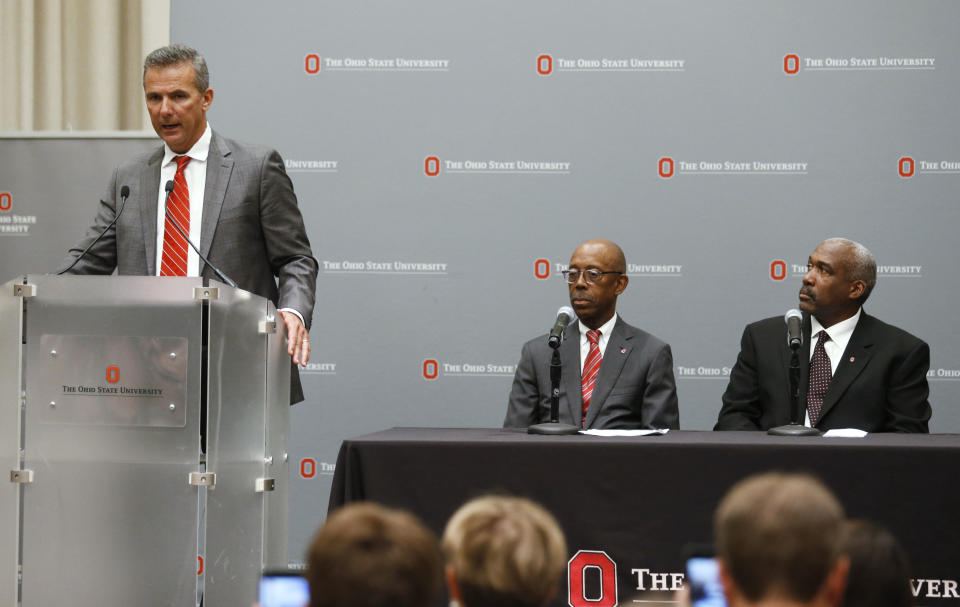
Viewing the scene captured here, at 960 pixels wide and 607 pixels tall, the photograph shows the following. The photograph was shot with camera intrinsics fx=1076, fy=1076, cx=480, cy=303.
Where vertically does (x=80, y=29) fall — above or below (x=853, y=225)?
above

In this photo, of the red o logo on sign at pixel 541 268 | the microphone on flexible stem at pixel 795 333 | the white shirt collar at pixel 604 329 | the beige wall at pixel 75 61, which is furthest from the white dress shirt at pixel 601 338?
the beige wall at pixel 75 61

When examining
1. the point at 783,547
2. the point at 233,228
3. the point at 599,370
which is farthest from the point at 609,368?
the point at 783,547

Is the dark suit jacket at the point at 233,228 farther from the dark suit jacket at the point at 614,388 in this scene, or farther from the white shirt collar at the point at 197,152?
the dark suit jacket at the point at 614,388

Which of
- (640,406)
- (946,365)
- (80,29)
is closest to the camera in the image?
(640,406)

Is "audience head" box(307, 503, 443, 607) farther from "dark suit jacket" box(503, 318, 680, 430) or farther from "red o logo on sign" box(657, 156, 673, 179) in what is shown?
"red o logo on sign" box(657, 156, 673, 179)

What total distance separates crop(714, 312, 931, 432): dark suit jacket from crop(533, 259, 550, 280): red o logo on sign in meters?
1.11

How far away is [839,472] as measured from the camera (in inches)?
122

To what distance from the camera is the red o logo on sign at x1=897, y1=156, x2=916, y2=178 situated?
5.05m

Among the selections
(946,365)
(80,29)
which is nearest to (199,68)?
(80,29)

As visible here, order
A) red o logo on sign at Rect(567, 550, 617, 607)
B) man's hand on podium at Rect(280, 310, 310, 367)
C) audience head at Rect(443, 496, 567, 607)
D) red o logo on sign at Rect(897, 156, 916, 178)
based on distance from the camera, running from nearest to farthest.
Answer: audience head at Rect(443, 496, 567, 607), man's hand on podium at Rect(280, 310, 310, 367), red o logo on sign at Rect(567, 550, 617, 607), red o logo on sign at Rect(897, 156, 916, 178)

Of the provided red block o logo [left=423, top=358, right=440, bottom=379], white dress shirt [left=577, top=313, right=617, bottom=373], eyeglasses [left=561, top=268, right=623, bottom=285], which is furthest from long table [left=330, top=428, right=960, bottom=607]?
red block o logo [left=423, top=358, right=440, bottom=379]

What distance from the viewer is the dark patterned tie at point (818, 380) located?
4.22 metres

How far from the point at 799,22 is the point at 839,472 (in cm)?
278

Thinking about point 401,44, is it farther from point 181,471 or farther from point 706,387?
point 181,471
